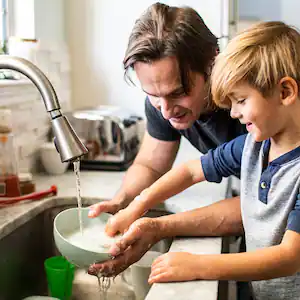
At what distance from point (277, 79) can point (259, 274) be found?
1.16ft

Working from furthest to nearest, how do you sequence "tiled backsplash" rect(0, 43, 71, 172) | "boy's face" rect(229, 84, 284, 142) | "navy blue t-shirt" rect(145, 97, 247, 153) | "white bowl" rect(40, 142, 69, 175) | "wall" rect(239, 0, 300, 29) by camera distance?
1. "wall" rect(239, 0, 300, 29)
2. "white bowl" rect(40, 142, 69, 175)
3. "tiled backsplash" rect(0, 43, 71, 172)
4. "navy blue t-shirt" rect(145, 97, 247, 153)
5. "boy's face" rect(229, 84, 284, 142)

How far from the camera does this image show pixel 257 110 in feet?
2.90

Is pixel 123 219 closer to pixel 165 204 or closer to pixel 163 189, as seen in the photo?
pixel 163 189

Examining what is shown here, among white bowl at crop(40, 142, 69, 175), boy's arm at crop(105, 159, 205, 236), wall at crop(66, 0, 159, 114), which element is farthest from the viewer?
wall at crop(66, 0, 159, 114)

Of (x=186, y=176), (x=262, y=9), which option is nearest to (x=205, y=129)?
(x=186, y=176)

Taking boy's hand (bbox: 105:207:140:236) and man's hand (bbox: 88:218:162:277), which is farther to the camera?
boy's hand (bbox: 105:207:140:236)

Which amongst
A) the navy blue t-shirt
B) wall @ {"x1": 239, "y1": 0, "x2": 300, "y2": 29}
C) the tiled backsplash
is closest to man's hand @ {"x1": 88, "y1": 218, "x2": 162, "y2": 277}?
the navy blue t-shirt

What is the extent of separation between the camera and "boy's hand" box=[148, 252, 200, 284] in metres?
0.81

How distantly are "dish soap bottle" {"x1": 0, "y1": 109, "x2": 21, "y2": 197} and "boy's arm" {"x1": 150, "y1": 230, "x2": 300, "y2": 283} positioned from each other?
62 cm

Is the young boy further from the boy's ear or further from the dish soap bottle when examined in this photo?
the dish soap bottle

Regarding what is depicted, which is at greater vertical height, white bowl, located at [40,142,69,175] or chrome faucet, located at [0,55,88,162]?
chrome faucet, located at [0,55,88,162]

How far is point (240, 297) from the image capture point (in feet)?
4.18

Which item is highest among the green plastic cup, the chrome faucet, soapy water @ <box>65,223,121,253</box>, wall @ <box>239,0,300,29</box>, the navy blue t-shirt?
wall @ <box>239,0,300,29</box>

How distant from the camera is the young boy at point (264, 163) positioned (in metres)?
0.82
